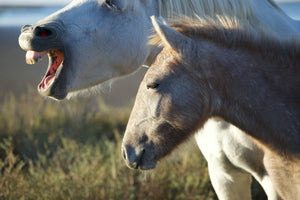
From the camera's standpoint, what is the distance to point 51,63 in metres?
2.31

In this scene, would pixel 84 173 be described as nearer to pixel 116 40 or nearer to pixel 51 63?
pixel 51 63

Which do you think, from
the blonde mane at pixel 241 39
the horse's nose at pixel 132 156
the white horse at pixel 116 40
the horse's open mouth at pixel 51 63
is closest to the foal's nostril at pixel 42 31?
the white horse at pixel 116 40

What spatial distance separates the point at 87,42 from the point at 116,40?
0.16 m

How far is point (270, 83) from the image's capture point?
1.81 m

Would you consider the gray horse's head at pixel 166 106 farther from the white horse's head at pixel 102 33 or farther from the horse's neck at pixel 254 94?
the white horse's head at pixel 102 33

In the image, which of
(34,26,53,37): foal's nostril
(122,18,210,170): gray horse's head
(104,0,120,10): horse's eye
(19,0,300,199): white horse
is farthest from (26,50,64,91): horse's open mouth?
(122,18,210,170): gray horse's head

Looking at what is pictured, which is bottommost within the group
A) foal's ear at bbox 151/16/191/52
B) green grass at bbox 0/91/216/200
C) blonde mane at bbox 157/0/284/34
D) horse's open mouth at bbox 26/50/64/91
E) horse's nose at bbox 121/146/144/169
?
green grass at bbox 0/91/216/200

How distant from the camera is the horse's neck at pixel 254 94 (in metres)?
1.79

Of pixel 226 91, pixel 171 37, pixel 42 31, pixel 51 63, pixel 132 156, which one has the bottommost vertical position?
pixel 132 156

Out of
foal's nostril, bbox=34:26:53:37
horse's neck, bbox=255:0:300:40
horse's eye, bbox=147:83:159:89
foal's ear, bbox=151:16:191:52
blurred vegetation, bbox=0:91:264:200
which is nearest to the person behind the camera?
foal's ear, bbox=151:16:191:52

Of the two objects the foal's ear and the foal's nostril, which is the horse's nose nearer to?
the foal's ear

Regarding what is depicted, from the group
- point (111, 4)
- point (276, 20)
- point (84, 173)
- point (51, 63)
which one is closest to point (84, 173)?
point (84, 173)

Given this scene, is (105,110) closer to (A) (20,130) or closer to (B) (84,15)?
(A) (20,130)

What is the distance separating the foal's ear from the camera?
1718 millimetres
